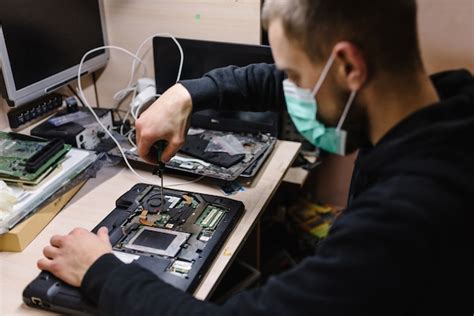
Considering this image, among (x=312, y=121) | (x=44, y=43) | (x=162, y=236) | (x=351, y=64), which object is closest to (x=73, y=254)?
(x=162, y=236)

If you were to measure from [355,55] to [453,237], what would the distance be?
1.02 feet

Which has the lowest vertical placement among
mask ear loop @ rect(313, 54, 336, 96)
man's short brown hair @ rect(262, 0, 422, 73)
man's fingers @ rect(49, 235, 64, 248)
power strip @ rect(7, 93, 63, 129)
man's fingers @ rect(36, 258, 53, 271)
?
man's fingers @ rect(36, 258, 53, 271)

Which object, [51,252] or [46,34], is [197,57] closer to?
[46,34]

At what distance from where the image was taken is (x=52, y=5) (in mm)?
1494

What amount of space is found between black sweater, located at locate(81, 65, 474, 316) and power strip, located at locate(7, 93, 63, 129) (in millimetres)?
874

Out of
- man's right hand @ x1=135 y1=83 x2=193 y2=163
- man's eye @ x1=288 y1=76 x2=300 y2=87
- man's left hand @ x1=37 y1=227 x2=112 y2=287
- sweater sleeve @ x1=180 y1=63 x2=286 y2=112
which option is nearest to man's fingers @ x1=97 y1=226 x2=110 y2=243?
man's left hand @ x1=37 y1=227 x2=112 y2=287

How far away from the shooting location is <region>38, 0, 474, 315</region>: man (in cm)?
73

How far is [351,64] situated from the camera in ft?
2.64

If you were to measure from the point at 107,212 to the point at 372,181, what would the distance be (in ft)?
2.26

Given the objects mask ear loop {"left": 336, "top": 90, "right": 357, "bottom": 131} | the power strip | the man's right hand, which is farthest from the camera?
the power strip

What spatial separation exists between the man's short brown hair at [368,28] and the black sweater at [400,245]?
10cm

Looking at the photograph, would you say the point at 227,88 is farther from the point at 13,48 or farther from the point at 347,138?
the point at 13,48

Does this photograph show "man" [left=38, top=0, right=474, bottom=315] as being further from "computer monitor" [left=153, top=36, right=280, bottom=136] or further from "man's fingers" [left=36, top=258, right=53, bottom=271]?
"computer monitor" [left=153, top=36, right=280, bottom=136]

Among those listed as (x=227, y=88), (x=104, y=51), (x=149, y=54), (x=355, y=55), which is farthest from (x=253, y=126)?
(x=355, y=55)
